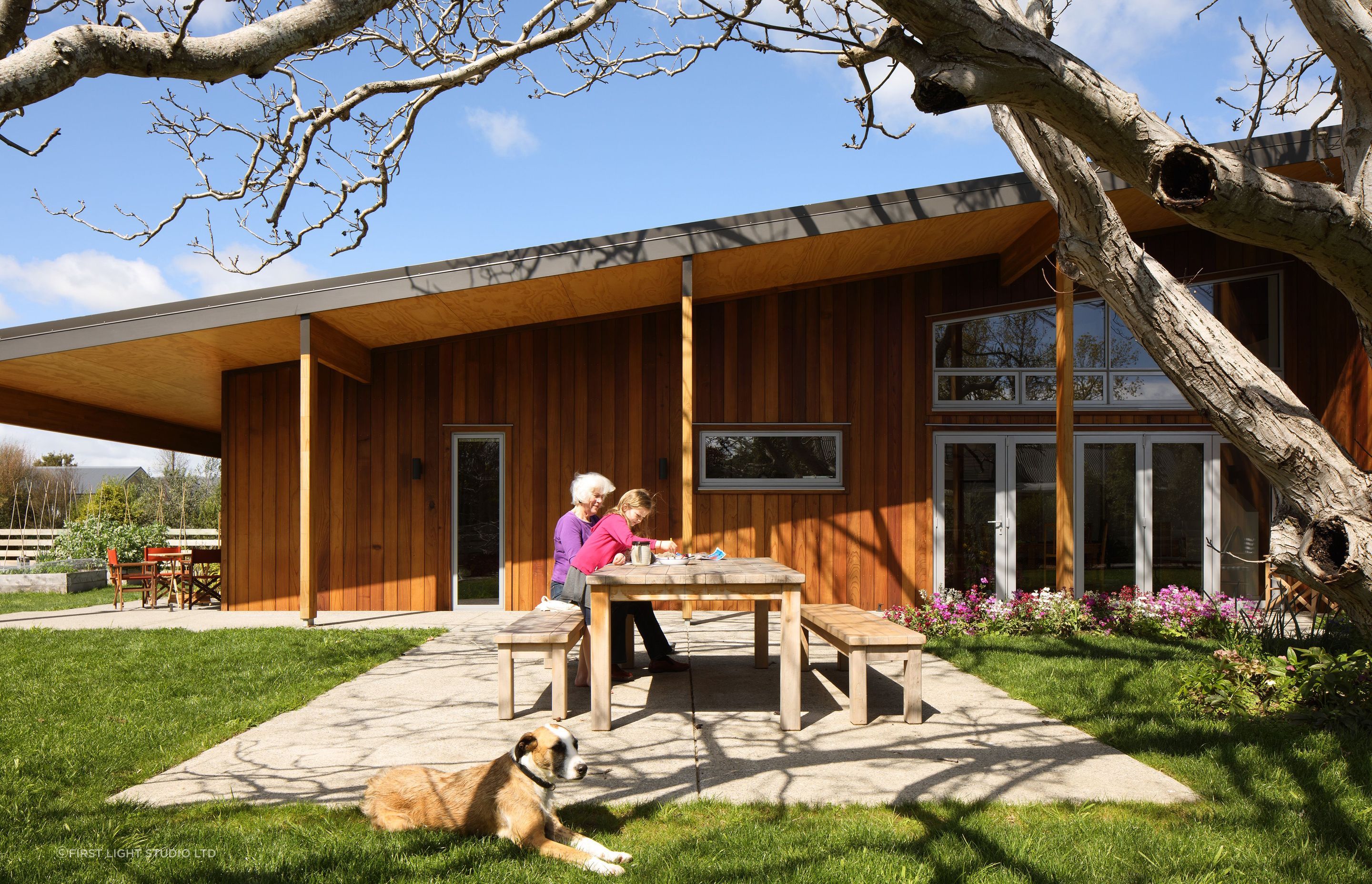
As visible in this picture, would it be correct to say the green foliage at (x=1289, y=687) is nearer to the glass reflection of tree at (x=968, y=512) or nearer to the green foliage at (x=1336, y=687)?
the green foliage at (x=1336, y=687)

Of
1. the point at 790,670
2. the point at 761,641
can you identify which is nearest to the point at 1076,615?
the point at 761,641

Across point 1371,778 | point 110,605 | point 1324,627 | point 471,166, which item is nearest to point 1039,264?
point 1324,627

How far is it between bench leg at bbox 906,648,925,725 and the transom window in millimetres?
5274

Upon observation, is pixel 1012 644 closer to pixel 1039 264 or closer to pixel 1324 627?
pixel 1324 627

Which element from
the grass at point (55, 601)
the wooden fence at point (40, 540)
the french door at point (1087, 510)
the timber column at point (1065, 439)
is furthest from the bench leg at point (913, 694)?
the wooden fence at point (40, 540)

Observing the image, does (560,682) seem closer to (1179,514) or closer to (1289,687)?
(1289,687)

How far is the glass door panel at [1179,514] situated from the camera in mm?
9070

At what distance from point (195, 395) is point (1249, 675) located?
10740mm

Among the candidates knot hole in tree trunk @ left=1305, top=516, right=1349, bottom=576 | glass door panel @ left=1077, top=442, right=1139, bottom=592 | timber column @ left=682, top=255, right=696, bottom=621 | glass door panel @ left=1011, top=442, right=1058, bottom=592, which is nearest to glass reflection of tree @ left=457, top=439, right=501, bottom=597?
timber column @ left=682, top=255, right=696, bottom=621

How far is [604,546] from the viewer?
4953mm

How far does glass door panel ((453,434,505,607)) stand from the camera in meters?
9.06

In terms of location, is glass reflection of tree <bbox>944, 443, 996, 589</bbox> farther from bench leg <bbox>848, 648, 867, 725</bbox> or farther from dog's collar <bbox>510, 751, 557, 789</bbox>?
dog's collar <bbox>510, 751, 557, 789</bbox>

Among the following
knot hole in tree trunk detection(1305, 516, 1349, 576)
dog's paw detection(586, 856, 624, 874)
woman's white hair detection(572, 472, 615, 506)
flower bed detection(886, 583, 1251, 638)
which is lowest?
flower bed detection(886, 583, 1251, 638)

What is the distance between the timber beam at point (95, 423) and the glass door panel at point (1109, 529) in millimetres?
11103
